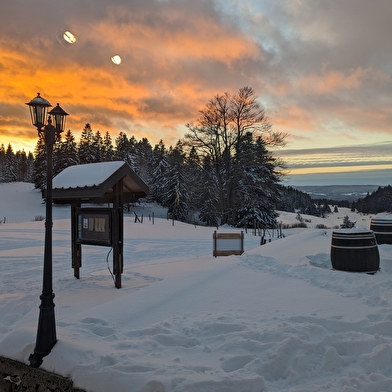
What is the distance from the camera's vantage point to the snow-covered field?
3400 mm

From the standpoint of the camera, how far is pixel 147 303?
583cm

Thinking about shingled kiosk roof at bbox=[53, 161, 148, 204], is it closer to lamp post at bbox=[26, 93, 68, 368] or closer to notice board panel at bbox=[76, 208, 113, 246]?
notice board panel at bbox=[76, 208, 113, 246]

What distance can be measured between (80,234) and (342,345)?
6.82 meters

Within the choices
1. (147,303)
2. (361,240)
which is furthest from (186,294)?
(361,240)

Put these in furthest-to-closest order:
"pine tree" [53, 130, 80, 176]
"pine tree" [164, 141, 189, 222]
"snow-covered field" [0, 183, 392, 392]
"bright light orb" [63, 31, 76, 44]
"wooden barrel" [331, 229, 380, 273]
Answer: "pine tree" [53, 130, 80, 176] → "pine tree" [164, 141, 189, 222] → "wooden barrel" [331, 229, 380, 273] → "bright light orb" [63, 31, 76, 44] → "snow-covered field" [0, 183, 392, 392]

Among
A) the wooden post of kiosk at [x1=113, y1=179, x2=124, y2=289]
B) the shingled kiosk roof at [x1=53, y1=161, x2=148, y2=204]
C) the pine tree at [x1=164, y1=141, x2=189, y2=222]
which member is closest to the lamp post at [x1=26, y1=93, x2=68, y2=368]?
the shingled kiosk roof at [x1=53, y1=161, x2=148, y2=204]

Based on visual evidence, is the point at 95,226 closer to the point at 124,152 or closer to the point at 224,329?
the point at 224,329

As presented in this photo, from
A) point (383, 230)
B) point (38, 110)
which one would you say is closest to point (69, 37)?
point (38, 110)

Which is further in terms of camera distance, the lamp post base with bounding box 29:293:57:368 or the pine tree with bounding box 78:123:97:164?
the pine tree with bounding box 78:123:97:164

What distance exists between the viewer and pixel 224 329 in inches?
181

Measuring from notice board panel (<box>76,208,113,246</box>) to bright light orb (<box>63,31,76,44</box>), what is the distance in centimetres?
372

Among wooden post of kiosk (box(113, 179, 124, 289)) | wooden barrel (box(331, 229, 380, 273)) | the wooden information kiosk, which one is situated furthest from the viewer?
wooden post of kiosk (box(113, 179, 124, 289))

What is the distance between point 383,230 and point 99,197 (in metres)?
8.38

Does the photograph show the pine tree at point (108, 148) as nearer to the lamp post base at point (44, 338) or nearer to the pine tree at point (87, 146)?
the pine tree at point (87, 146)
